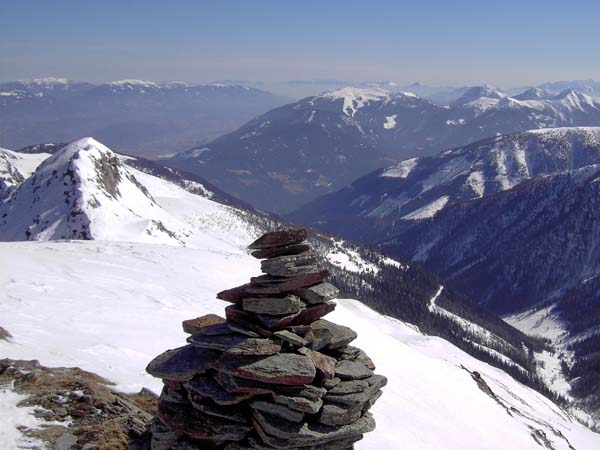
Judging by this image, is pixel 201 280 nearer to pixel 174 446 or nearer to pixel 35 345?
pixel 35 345

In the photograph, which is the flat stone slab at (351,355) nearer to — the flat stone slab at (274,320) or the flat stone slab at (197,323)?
the flat stone slab at (274,320)

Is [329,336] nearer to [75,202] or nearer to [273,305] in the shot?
[273,305]

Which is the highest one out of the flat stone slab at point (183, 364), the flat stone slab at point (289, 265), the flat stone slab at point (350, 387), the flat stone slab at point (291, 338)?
the flat stone slab at point (289, 265)

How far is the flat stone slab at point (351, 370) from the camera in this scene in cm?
2283

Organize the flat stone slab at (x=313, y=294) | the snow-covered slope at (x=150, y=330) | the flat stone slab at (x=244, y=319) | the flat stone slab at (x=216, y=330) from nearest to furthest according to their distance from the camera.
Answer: the flat stone slab at (x=244, y=319)
the flat stone slab at (x=216, y=330)
the flat stone slab at (x=313, y=294)
the snow-covered slope at (x=150, y=330)

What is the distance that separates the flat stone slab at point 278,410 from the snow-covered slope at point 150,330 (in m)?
13.1

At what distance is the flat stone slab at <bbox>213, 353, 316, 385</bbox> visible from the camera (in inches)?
826

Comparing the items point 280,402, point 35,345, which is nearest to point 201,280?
point 35,345

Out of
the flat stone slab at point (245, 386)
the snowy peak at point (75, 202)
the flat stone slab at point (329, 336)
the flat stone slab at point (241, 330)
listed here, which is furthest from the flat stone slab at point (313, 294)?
the snowy peak at point (75, 202)

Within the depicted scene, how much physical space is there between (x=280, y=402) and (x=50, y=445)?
33.4ft

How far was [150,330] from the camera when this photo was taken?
46.8 m

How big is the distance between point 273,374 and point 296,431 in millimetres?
2285

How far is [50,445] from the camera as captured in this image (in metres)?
22.6

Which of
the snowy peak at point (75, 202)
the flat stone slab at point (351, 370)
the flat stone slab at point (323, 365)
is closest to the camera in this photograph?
the flat stone slab at point (323, 365)
